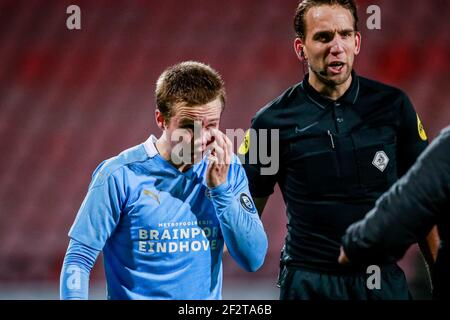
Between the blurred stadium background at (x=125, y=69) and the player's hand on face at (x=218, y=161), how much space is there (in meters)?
3.79

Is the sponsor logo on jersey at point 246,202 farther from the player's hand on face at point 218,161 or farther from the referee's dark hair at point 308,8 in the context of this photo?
the referee's dark hair at point 308,8

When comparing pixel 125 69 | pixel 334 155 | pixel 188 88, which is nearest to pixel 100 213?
pixel 188 88

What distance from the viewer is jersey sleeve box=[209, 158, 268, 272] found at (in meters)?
2.18

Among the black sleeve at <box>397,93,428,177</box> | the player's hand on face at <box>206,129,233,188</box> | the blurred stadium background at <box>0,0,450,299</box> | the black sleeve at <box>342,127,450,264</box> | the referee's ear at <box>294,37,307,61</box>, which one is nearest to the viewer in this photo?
the black sleeve at <box>342,127,450,264</box>

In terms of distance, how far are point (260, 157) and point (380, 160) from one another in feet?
1.35

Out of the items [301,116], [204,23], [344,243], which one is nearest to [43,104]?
[204,23]

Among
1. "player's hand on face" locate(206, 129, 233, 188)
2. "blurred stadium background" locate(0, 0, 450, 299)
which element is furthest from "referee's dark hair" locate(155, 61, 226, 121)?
"blurred stadium background" locate(0, 0, 450, 299)

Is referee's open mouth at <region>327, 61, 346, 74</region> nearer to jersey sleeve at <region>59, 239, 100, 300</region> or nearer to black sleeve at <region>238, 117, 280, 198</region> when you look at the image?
black sleeve at <region>238, 117, 280, 198</region>

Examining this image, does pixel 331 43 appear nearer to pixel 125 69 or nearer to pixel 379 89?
pixel 379 89

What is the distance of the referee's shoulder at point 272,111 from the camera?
252 cm

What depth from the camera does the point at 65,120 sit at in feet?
20.5

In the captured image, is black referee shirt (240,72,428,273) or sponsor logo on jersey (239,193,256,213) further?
black referee shirt (240,72,428,273)

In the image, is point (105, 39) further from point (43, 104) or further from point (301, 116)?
point (301, 116)

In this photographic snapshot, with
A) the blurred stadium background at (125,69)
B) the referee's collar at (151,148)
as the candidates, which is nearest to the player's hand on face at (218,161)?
the referee's collar at (151,148)
